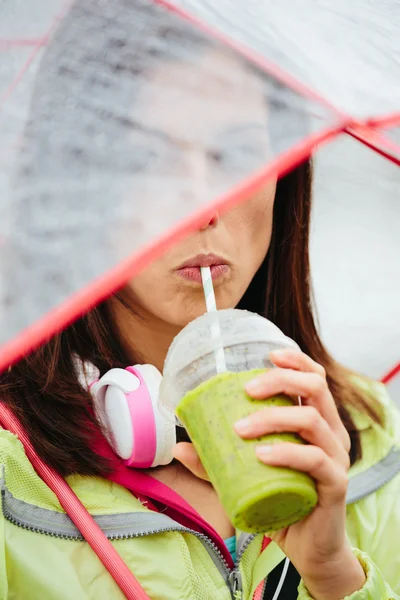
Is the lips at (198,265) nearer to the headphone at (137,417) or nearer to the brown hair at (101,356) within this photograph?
the headphone at (137,417)

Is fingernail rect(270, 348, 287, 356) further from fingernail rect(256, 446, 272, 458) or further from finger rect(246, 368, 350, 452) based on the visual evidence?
fingernail rect(256, 446, 272, 458)

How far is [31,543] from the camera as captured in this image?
3.38 feet

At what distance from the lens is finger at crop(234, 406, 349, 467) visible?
0.71m

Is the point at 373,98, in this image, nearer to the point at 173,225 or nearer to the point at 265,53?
the point at 265,53

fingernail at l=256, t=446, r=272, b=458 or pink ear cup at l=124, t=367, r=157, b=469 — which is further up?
fingernail at l=256, t=446, r=272, b=458

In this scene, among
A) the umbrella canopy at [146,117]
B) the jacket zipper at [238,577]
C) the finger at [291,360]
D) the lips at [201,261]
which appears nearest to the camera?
the umbrella canopy at [146,117]

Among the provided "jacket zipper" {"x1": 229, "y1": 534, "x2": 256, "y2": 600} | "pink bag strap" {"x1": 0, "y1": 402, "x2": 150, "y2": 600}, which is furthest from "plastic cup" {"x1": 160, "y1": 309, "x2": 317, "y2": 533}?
"jacket zipper" {"x1": 229, "y1": 534, "x2": 256, "y2": 600}

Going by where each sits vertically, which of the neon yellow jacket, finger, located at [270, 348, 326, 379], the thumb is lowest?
Result: the neon yellow jacket

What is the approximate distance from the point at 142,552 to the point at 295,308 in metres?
0.70

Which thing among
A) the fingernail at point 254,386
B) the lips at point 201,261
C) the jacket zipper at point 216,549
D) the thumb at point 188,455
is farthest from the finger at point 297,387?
the jacket zipper at point 216,549

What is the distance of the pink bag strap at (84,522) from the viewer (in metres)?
1.05

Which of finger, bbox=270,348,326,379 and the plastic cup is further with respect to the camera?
finger, bbox=270,348,326,379

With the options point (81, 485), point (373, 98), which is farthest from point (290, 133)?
point (81, 485)

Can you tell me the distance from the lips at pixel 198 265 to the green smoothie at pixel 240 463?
11.4 inches
